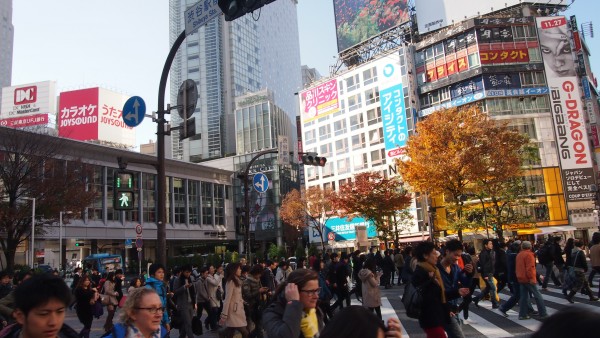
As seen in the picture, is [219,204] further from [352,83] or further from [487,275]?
[487,275]

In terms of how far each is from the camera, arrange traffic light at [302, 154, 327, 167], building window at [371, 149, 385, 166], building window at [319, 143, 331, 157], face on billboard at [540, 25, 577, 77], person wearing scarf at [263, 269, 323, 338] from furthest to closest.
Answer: building window at [319, 143, 331, 157]
building window at [371, 149, 385, 166]
face on billboard at [540, 25, 577, 77]
traffic light at [302, 154, 327, 167]
person wearing scarf at [263, 269, 323, 338]

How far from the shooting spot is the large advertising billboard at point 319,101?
58625 millimetres

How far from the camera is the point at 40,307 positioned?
282 cm

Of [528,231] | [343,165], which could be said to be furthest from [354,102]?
[528,231]

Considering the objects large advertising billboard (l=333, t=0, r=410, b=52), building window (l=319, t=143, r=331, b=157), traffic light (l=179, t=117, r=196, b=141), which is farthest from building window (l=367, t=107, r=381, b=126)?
traffic light (l=179, t=117, r=196, b=141)

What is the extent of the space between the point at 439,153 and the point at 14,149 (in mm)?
24293

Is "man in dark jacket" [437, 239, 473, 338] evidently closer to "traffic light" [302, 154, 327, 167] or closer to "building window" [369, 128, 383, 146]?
"traffic light" [302, 154, 327, 167]

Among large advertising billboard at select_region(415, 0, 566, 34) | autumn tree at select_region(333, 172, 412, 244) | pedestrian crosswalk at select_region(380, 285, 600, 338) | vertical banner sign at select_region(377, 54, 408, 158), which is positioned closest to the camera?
pedestrian crosswalk at select_region(380, 285, 600, 338)

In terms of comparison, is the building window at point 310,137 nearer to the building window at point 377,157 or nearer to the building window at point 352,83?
the building window at point 352,83

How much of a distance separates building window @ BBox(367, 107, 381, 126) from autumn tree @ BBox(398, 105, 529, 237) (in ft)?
84.4

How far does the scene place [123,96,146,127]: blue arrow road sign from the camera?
1013cm

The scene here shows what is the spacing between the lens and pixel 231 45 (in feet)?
292

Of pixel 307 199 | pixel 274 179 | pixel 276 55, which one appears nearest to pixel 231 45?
pixel 276 55

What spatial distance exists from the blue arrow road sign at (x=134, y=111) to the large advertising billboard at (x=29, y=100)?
6095cm
